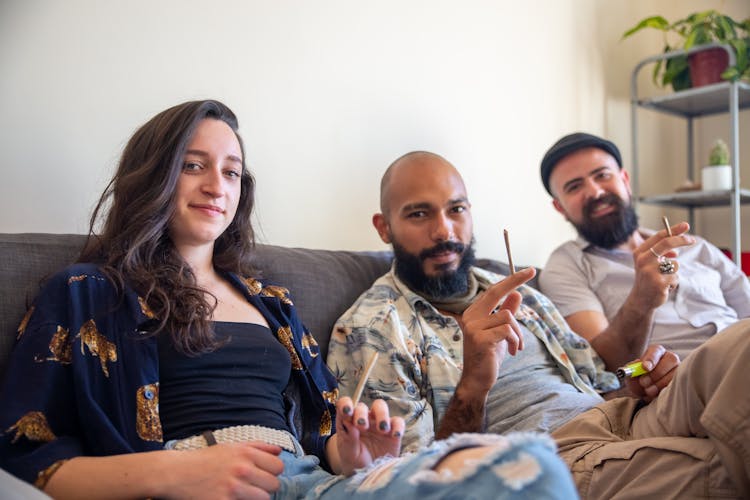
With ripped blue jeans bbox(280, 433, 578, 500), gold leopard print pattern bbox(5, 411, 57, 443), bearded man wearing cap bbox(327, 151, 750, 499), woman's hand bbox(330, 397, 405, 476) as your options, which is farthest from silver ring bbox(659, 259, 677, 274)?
gold leopard print pattern bbox(5, 411, 57, 443)

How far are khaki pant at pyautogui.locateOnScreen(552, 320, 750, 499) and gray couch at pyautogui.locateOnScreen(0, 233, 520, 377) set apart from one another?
23.2 inches

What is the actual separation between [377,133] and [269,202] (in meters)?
0.46

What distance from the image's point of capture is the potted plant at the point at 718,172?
2861 millimetres

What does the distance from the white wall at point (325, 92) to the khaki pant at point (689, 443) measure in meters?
1.01

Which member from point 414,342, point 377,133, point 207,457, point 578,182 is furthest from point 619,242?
point 207,457

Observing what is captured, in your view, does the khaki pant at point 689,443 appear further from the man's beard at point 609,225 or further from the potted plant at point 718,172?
the potted plant at point 718,172

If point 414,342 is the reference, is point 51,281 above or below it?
above

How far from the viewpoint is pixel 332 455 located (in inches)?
52.3

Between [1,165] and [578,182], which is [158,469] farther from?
[578,182]

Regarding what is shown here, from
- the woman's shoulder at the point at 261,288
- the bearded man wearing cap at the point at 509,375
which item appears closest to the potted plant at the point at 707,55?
the bearded man wearing cap at the point at 509,375

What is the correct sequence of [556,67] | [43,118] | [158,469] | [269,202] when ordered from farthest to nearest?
[556,67] < [269,202] < [43,118] < [158,469]

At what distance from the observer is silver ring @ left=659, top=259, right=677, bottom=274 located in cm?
181

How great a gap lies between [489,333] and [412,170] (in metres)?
0.60

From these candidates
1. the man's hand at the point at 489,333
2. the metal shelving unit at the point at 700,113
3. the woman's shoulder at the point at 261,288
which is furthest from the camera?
the metal shelving unit at the point at 700,113
